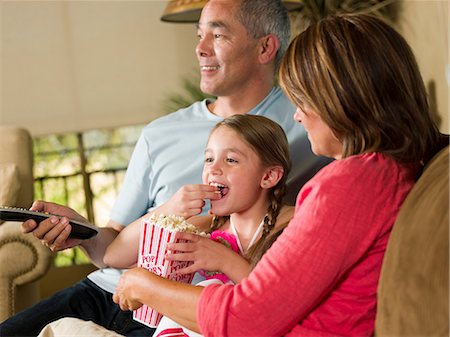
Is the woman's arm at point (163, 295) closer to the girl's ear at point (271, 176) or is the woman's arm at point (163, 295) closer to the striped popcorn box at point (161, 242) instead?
the striped popcorn box at point (161, 242)

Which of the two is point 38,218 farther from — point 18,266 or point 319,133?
A: point 18,266

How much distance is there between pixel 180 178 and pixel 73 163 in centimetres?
393

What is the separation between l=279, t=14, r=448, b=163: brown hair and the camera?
145 centimetres

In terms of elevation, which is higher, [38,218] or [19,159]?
[38,218]

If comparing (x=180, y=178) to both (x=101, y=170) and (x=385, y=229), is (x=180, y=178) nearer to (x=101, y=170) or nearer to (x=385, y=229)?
(x=385, y=229)

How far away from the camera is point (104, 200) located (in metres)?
6.35

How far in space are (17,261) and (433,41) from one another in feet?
8.03

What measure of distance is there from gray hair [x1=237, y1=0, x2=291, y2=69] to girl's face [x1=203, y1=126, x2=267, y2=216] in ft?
2.00

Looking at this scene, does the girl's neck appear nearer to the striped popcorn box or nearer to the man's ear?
the striped popcorn box

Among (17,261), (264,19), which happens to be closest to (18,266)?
(17,261)

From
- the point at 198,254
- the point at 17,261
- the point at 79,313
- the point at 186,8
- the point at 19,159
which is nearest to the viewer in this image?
the point at 198,254

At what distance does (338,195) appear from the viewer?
1360mm

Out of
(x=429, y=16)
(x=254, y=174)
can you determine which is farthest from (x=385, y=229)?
(x=429, y=16)

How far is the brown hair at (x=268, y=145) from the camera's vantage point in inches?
86.0
